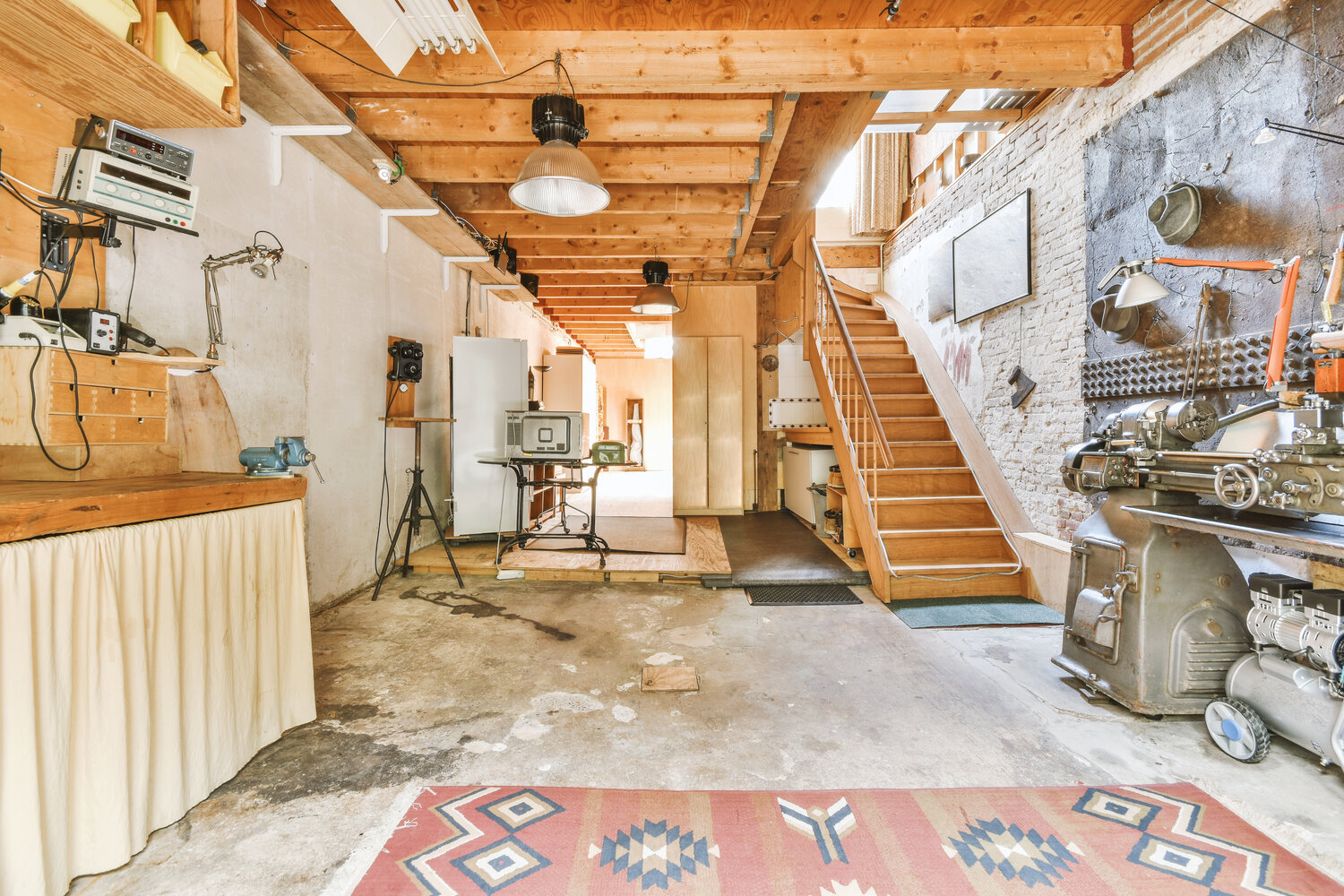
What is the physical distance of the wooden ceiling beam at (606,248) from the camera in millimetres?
6191

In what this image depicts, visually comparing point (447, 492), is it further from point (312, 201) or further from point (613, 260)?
point (613, 260)

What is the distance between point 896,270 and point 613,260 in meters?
3.82

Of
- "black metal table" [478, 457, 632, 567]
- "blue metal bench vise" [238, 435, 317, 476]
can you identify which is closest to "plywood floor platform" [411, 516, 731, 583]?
"black metal table" [478, 457, 632, 567]

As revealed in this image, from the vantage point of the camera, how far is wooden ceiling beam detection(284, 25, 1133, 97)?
307 centimetres

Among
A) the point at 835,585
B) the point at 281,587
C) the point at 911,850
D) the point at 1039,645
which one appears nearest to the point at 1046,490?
the point at 1039,645

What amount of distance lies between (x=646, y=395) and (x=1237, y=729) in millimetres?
13941

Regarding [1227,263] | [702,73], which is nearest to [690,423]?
[702,73]

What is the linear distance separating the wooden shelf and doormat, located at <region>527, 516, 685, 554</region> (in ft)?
12.4

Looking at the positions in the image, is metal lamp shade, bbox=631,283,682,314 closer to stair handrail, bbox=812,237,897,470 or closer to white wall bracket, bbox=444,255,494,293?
stair handrail, bbox=812,237,897,470

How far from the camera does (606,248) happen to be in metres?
6.37

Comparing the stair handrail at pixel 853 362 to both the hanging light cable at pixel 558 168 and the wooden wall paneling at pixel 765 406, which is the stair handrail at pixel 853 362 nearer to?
the wooden wall paneling at pixel 765 406

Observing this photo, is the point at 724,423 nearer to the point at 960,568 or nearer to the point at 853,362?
the point at 853,362

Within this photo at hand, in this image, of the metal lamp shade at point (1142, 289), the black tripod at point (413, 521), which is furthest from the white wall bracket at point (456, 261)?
the metal lamp shade at point (1142, 289)

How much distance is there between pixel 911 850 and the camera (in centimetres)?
164
